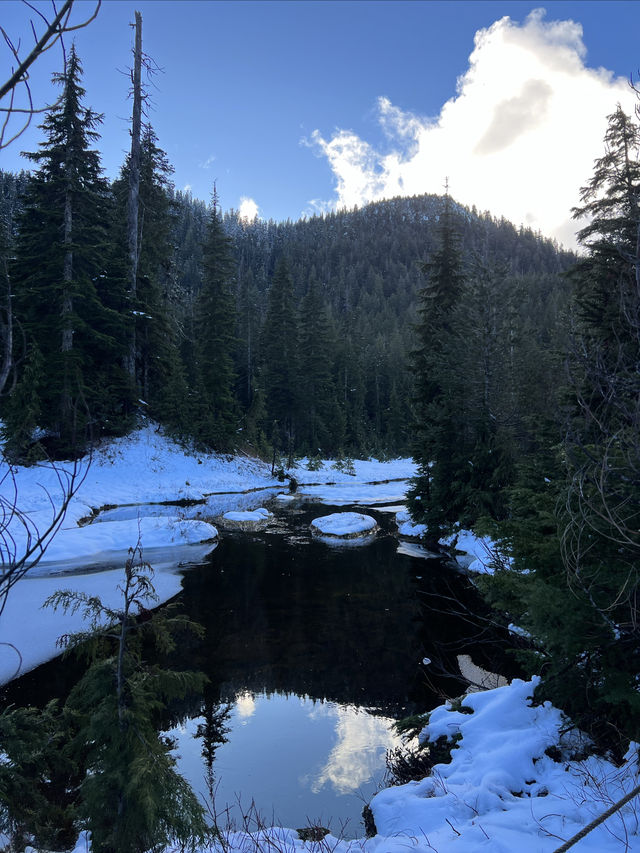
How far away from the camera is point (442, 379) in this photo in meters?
17.1

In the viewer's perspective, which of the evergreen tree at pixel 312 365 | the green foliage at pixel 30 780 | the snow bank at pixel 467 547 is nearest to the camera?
the green foliage at pixel 30 780

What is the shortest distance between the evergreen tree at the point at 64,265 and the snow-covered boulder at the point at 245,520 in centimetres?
802

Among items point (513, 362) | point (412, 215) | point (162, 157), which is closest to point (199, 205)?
point (412, 215)

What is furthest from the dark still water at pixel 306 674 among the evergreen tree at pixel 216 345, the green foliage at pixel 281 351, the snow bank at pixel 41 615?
the green foliage at pixel 281 351

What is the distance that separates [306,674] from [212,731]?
2.04 meters

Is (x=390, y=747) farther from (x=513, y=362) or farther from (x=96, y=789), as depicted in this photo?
(x=513, y=362)

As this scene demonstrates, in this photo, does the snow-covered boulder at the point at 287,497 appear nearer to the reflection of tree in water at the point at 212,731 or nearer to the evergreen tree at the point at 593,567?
the reflection of tree in water at the point at 212,731

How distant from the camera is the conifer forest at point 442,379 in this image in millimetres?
4445

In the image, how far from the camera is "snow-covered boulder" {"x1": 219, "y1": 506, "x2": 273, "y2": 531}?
62.5 ft

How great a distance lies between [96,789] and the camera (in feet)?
12.5

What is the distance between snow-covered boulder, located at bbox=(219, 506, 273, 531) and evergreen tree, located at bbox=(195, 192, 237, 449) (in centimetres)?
912

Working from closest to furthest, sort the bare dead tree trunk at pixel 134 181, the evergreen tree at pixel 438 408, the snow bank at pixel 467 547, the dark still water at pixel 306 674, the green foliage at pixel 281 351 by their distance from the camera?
the dark still water at pixel 306 674, the snow bank at pixel 467 547, the evergreen tree at pixel 438 408, the bare dead tree trunk at pixel 134 181, the green foliage at pixel 281 351

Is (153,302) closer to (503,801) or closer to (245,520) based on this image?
(245,520)

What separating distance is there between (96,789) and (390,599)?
29.6 feet
